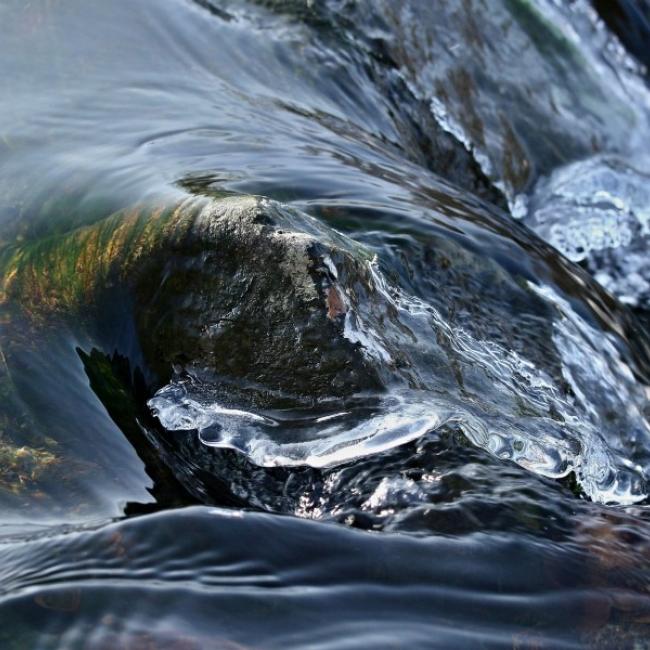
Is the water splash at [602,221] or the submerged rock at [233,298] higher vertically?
the water splash at [602,221]

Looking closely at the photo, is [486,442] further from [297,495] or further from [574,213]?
[574,213]

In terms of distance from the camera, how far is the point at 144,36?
15.4 feet

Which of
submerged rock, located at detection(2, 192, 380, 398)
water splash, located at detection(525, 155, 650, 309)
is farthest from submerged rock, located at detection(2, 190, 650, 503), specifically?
water splash, located at detection(525, 155, 650, 309)

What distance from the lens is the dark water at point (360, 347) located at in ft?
6.38

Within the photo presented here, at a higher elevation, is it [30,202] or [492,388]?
[492,388]

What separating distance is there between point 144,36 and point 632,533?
3199 mm

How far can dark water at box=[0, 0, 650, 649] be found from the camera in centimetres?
194

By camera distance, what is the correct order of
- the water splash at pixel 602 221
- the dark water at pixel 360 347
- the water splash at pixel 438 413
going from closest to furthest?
the dark water at pixel 360 347 < the water splash at pixel 438 413 < the water splash at pixel 602 221

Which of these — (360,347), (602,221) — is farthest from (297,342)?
(602,221)

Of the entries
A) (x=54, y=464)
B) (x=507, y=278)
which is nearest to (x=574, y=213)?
(x=507, y=278)

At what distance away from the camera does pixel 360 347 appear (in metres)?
2.58

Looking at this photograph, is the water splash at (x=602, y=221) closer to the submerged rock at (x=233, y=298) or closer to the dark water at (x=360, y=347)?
the dark water at (x=360, y=347)

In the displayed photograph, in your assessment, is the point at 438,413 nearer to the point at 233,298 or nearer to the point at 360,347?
the point at 360,347

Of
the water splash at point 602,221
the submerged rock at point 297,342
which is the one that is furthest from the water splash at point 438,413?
the water splash at point 602,221
